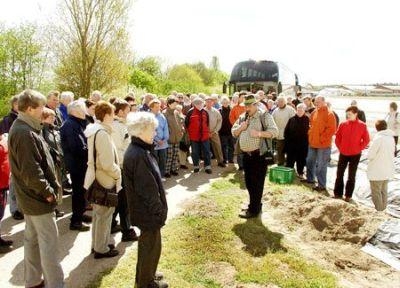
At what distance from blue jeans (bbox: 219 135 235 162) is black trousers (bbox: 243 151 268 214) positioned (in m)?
4.53

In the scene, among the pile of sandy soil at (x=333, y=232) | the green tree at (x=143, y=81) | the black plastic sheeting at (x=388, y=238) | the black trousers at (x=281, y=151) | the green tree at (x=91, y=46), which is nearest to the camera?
the pile of sandy soil at (x=333, y=232)

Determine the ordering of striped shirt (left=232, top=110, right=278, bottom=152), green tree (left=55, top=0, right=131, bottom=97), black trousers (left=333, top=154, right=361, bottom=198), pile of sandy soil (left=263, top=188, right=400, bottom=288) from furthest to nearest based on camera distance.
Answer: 1. green tree (left=55, top=0, right=131, bottom=97)
2. black trousers (left=333, top=154, right=361, bottom=198)
3. striped shirt (left=232, top=110, right=278, bottom=152)
4. pile of sandy soil (left=263, top=188, right=400, bottom=288)

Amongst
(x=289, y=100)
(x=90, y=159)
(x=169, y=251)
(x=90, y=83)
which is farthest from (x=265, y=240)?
(x=90, y=83)

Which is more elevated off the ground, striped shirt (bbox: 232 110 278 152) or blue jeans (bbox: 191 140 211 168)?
striped shirt (bbox: 232 110 278 152)

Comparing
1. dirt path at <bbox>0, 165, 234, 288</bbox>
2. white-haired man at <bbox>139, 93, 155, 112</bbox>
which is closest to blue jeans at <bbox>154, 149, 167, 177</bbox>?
white-haired man at <bbox>139, 93, 155, 112</bbox>

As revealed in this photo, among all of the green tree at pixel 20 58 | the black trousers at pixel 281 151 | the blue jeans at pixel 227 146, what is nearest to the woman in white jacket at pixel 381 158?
the black trousers at pixel 281 151

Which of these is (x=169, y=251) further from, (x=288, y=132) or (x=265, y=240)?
(x=288, y=132)

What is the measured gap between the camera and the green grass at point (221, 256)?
4711mm

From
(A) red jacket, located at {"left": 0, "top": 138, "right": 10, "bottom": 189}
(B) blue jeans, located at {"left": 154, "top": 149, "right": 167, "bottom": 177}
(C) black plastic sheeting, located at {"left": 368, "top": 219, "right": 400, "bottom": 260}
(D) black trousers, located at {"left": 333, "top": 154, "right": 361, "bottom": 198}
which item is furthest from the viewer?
(B) blue jeans, located at {"left": 154, "top": 149, "right": 167, "bottom": 177}

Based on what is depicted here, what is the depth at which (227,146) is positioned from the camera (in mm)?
11602

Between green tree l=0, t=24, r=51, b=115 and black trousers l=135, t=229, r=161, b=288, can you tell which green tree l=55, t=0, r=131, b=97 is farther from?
black trousers l=135, t=229, r=161, b=288

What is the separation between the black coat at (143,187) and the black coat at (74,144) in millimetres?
2013

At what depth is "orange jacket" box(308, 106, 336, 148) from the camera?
896 centimetres

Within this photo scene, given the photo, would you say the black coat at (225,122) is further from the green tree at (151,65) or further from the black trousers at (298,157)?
the green tree at (151,65)
